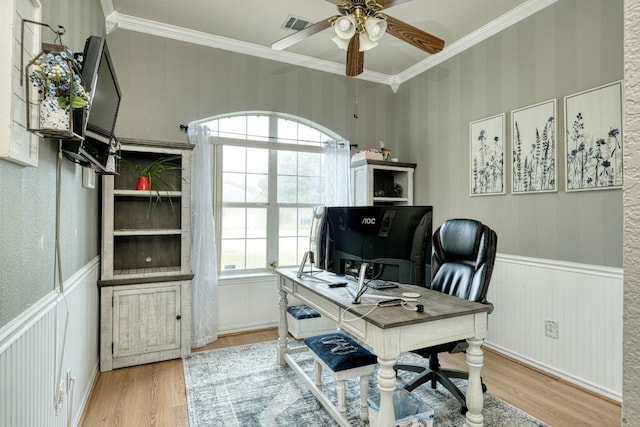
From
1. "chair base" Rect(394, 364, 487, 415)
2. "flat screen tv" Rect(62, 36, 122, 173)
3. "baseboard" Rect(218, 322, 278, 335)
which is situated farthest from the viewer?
"baseboard" Rect(218, 322, 278, 335)

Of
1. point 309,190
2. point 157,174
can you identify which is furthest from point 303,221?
point 157,174

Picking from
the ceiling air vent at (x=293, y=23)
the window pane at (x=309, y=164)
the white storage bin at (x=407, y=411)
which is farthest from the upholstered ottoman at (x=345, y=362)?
the ceiling air vent at (x=293, y=23)

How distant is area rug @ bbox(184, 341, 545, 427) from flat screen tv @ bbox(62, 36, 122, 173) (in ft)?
5.55

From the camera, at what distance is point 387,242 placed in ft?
6.27

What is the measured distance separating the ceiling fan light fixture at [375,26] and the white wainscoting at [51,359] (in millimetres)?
2148

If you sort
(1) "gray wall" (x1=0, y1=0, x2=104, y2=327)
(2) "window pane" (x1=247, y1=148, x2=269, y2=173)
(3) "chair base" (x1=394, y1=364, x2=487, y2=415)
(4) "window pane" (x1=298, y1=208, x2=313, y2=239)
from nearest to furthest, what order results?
1. (1) "gray wall" (x1=0, y1=0, x2=104, y2=327)
2. (3) "chair base" (x1=394, y1=364, x2=487, y2=415)
3. (2) "window pane" (x1=247, y1=148, x2=269, y2=173)
4. (4) "window pane" (x1=298, y1=208, x2=313, y2=239)

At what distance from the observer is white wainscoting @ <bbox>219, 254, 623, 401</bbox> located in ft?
7.65

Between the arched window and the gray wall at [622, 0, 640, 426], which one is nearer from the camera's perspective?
the gray wall at [622, 0, 640, 426]

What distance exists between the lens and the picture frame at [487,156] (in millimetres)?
3109

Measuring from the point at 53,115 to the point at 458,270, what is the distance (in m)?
2.34

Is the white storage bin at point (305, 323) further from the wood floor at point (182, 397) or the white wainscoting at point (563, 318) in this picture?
the white wainscoting at point (563, 318)

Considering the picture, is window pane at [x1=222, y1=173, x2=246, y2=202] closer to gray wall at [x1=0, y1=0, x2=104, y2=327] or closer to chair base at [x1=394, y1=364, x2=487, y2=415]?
gray wall at [x1=0, y1=0, x2=104, y2=327]

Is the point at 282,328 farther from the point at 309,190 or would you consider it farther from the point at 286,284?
the point at 309,190

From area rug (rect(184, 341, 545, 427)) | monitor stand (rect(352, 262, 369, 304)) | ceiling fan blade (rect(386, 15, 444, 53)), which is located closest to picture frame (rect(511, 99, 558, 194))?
ceiling fan blade (rect(386, 15, 444, 53))
